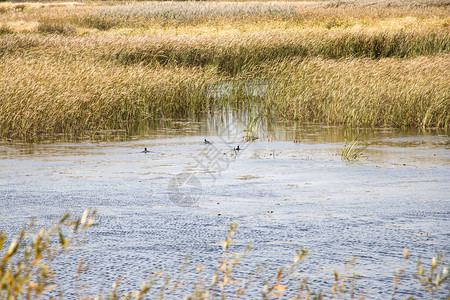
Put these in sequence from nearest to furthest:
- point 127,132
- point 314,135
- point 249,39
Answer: point 314,135 < point 127,132 < point 249,39

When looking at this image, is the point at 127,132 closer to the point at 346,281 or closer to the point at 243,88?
the point at 243,88

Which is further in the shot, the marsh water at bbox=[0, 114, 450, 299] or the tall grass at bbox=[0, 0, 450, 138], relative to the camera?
the tall grass at bbox=[0, 0, 450, 138]

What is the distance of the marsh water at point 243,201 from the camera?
17.2 ft

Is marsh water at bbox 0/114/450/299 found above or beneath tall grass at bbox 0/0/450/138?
beneath

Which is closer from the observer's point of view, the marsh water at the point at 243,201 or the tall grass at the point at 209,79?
the marsh water at the point at 243,201

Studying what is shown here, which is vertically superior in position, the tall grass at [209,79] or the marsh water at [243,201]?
the tall grass at [209,79]

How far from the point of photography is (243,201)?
295 inches

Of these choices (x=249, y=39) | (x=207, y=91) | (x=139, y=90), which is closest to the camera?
(x=139, y=90)

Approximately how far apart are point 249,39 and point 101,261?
16.6 meters

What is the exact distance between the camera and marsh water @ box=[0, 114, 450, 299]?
525 centimetres

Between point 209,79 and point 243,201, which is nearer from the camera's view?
point 243,201

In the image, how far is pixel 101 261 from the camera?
5340mm

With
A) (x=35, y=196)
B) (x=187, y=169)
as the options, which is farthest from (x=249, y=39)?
(x=35, y=196)

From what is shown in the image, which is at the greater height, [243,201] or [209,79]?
[209,79]
